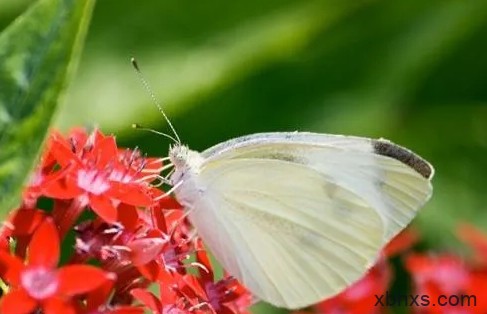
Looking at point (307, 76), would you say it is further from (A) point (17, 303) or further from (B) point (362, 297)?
(A) point (17, 303)

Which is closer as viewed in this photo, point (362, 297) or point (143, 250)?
point (143, 250)

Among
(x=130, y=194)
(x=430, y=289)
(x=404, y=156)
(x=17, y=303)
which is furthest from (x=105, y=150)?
(x=430, y=289)

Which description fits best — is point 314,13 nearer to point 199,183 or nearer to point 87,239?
point 199,183

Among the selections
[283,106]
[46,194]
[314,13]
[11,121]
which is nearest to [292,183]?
[46,194]

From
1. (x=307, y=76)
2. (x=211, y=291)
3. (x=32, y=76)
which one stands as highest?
(x=307, y=76)

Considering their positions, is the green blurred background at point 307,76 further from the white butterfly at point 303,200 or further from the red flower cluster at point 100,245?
the red flower cluster at point 100,245

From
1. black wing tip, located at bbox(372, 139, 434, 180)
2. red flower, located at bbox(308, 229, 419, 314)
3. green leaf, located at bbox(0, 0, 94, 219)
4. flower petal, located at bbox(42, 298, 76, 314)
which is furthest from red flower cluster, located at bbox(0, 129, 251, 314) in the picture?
red flower, located at bbox(308, 229, 419, 314)

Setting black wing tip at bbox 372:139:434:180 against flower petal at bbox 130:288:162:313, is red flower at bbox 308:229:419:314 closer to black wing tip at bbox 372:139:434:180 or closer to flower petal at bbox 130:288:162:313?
black wing tip at bbox 372:139:434:180
